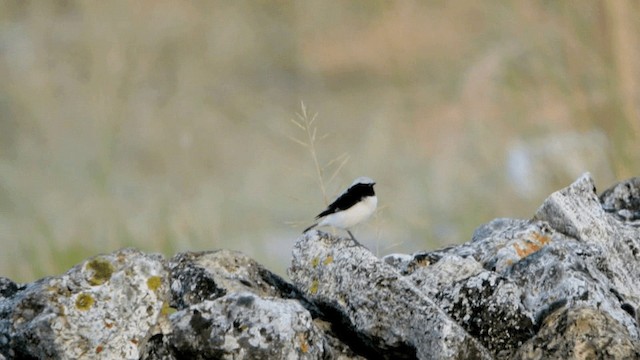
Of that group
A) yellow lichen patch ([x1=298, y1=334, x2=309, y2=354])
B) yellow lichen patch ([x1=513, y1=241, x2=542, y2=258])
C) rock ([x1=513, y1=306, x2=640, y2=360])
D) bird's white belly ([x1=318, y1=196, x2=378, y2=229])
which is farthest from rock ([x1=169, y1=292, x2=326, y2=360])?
bird's white belly ([x1=318, y1=196, x2=378, y2=229])

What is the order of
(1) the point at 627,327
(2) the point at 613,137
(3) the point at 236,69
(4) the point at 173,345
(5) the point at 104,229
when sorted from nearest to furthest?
(4) the point at 173,345 → (1) the point at 627,327 → (2) the point at 613,137 → (5) the point at 104,229 → (3) the point at 236,69

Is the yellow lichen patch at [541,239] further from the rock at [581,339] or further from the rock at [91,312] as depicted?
the rock at [91,312]

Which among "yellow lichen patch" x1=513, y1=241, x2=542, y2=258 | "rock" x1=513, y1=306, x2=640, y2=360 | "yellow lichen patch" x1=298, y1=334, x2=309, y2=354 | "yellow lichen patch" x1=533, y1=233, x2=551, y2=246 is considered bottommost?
"rock" x1=513, y1=306, x2=640, y2=360

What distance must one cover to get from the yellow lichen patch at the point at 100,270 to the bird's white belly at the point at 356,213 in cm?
122

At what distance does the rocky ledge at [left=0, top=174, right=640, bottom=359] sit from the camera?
10.3 ft

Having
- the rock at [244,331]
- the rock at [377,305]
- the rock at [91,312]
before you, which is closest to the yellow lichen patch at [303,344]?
the rock at [244,331]

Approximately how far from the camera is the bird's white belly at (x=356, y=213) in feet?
14.4

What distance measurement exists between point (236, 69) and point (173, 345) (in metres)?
22.5

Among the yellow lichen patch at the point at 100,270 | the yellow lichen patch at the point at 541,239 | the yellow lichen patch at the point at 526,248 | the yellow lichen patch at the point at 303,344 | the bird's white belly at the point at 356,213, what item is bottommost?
the yellow lichen patch at the point at 303,344

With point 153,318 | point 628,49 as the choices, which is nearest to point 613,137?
point 628,49

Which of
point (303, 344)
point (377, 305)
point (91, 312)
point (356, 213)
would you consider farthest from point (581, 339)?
point (356, 213)

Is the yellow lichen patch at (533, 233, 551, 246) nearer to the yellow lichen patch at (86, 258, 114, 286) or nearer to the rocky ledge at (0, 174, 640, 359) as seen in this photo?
the rocky ledge at (0, 174, 640, 359)

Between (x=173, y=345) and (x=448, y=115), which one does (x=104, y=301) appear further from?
(x=448, y=115)

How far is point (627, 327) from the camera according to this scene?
3.44 metres
